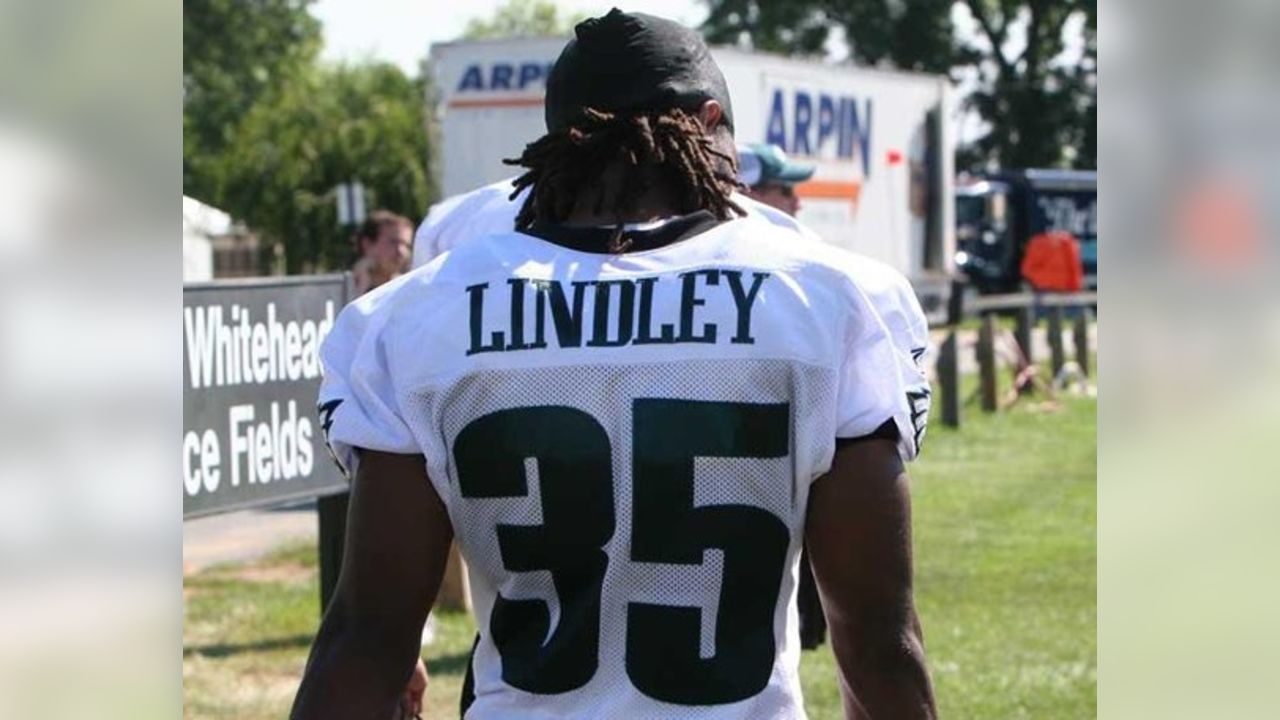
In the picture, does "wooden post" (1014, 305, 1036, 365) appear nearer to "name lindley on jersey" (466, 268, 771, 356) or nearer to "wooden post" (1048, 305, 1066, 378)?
"wooden post" (1048, 305, 1066, 378)

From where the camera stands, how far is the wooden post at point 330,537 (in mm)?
9492

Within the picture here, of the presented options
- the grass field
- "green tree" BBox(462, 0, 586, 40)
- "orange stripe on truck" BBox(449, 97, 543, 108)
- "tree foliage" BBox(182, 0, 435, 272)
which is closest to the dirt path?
the grass field

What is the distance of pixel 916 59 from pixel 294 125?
20430 millimetres

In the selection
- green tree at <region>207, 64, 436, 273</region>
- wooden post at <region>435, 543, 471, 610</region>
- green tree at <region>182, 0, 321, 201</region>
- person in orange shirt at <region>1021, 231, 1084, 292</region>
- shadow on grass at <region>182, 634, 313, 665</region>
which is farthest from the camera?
green tree at <region>182, 0, 321, 201</region>

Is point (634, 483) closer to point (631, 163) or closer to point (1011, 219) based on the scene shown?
point (631, 163)

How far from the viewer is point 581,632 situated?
9.17 feet

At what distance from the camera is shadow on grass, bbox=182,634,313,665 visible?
9.87m

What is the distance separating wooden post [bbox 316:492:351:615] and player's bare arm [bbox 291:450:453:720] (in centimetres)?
666

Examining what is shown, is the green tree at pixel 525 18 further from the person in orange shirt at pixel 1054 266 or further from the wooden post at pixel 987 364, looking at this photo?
the wooden post at pixel 987 364

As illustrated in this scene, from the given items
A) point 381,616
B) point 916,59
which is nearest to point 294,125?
point 916,59

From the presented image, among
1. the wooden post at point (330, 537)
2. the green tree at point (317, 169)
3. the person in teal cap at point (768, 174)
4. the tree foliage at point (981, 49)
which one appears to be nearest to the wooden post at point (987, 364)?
the wooden post at point (330, 537)

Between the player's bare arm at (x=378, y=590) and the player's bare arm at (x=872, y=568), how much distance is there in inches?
19.3

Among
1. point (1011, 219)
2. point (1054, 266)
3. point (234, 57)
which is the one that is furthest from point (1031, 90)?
point (1054, 266)
